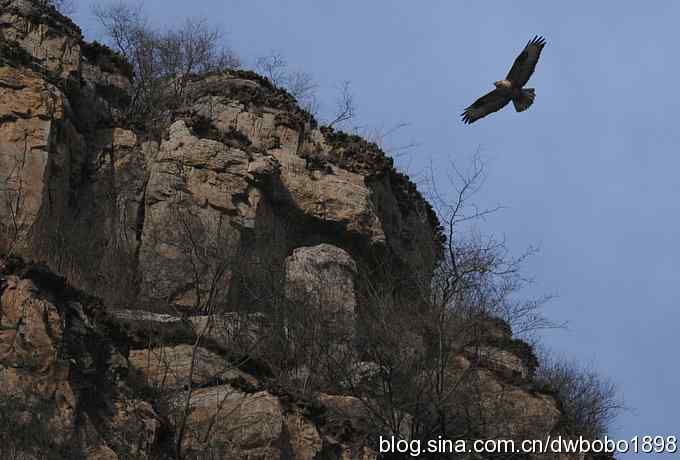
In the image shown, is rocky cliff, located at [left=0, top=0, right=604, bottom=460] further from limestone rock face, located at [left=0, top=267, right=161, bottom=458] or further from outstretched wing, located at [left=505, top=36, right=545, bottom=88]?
outstretched wing, located at [left=505, top=36, right=545, bottom=88]

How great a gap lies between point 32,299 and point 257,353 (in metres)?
4.17

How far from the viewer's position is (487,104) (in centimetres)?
2161

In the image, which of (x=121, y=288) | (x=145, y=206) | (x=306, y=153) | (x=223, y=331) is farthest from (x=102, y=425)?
(x=306, y=153)

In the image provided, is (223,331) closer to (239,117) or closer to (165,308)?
(165,308)

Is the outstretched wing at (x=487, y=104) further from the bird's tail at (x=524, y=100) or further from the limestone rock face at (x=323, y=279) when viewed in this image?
the limestone rock face at (x=323, y=279)

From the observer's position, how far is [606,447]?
72.1ft

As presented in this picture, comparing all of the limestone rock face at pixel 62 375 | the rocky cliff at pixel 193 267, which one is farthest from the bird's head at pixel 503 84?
the limestone rock face at pixel 62 375

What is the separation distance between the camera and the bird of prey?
21.0 metres

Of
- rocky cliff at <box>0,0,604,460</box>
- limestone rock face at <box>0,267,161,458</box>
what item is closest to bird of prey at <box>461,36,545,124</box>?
rocky cliff at <box>0,0,604,460</box>

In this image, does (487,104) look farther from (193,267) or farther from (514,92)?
(193,267)

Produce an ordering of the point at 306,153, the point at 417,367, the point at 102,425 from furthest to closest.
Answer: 1. the point at 306,153
2. the point at 417,367
3. the point at 102,425

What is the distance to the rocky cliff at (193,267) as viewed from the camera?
56.7 ft

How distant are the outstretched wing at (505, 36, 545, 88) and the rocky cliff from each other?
330cm

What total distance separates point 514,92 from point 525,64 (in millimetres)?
500
